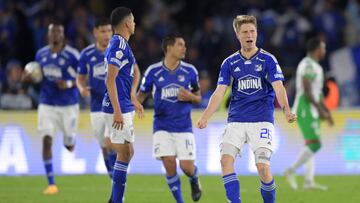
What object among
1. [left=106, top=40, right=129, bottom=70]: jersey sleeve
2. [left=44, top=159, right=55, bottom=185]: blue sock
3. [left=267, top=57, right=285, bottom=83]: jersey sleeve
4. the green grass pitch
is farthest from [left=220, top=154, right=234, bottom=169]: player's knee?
[left=44, top=159, right=55, bottom=185]: blue sock

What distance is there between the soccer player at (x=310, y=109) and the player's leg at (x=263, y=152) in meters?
5.00

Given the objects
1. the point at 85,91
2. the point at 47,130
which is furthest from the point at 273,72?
the point at 47,130

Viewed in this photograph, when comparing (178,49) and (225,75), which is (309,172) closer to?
(178,49)

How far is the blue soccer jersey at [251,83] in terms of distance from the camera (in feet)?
38.8

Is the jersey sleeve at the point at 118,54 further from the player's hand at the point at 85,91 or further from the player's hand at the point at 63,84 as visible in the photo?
the player's hand at the point at 63,84

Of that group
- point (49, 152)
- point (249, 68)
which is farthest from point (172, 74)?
point (49, 152)

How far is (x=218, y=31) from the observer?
77.7ft

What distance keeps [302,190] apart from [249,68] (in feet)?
16.8

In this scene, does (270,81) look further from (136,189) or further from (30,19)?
(30,19)

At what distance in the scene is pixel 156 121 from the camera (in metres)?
14.0

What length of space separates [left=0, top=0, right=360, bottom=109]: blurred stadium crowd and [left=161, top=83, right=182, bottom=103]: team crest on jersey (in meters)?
Answer: 8.00

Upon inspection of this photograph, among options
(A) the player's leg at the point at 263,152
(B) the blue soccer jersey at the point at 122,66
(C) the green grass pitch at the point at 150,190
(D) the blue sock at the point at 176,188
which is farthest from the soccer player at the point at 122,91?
(C) the green grass pitch at the point at 150,190

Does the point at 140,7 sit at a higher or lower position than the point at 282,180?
higher

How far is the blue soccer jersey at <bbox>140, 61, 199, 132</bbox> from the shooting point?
13.9 m
